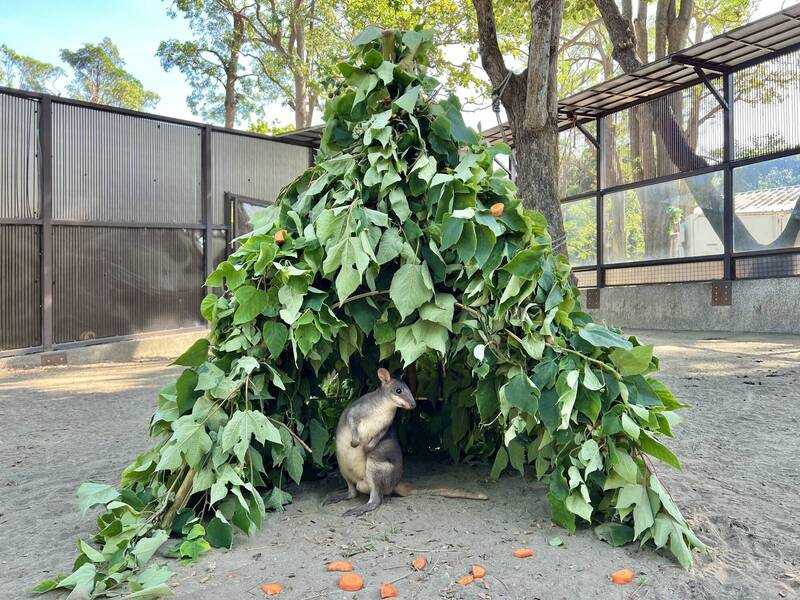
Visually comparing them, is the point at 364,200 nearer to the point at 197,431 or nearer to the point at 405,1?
the point at 197,431

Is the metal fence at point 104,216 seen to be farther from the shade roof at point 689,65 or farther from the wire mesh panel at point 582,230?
the wire mesh panel at point 582,230

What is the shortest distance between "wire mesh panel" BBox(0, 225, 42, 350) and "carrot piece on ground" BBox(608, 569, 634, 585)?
30.6ft

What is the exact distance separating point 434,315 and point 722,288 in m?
9.82

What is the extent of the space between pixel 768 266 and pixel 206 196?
9599 mm

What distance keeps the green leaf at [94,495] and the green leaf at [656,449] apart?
2366 millimetres

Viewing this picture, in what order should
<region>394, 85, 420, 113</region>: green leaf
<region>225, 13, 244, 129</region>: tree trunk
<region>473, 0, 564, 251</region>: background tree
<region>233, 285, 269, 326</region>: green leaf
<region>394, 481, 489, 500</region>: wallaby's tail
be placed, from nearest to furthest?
<region>233, 285, 269, 326</region>: green leaf
<region>394, 85, 420, 113</region>: green leaf
<region>394, 481, 489, 500</region>: wallaby's tail
<region>473, 0, 564, 251</region>: background tree
<region>225, 13, 244, 129</region>: tree trunk

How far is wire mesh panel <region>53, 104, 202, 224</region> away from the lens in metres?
10.5

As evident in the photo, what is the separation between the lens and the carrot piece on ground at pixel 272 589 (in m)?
2.62

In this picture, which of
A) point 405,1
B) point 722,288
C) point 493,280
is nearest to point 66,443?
point 493,280

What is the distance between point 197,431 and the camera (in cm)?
310

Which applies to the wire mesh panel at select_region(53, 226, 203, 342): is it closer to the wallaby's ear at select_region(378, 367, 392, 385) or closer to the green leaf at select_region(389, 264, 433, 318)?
the wallaby's ear at select_region(378, 367, 392, 385)

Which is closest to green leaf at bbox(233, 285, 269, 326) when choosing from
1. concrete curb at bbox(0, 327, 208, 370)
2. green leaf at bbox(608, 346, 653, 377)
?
green leaf at bbox(608, 346, 653, 377)

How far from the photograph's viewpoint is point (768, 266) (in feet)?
35.3

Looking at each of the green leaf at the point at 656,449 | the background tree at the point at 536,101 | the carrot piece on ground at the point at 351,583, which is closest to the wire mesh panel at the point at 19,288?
the background tree at the point at 536,101
